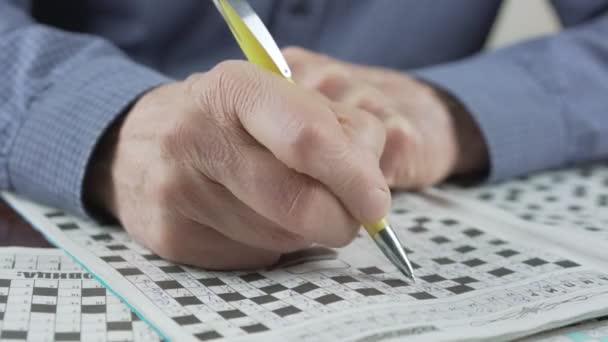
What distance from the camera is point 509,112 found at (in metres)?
0.81

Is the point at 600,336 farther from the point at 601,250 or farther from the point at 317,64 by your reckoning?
the point at 317,64

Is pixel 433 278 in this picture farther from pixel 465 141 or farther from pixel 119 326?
pixel 465 141

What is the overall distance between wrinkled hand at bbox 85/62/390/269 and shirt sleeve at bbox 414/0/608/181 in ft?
1.07

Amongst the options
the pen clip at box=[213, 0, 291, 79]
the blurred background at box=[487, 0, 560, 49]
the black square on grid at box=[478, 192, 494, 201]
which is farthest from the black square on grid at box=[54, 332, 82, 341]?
the blurred background at box=[487, 0, 560, 49]

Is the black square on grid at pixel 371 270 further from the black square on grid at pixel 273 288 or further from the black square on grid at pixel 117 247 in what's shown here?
the black square on grid at pixel 117 247

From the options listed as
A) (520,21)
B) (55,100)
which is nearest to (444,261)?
(55,100)

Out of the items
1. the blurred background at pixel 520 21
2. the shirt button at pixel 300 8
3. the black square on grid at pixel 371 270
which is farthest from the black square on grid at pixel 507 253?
the blurred background at pixel 520 21

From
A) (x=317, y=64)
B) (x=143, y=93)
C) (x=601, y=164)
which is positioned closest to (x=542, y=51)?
(x=601, y=164)

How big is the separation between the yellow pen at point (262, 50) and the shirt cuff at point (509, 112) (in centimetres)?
32

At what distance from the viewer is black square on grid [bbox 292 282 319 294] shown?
47 cm

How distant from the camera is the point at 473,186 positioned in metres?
0.79

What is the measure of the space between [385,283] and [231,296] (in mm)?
99

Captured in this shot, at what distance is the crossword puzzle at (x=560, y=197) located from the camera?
0.66m

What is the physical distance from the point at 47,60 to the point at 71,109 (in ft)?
0.25
